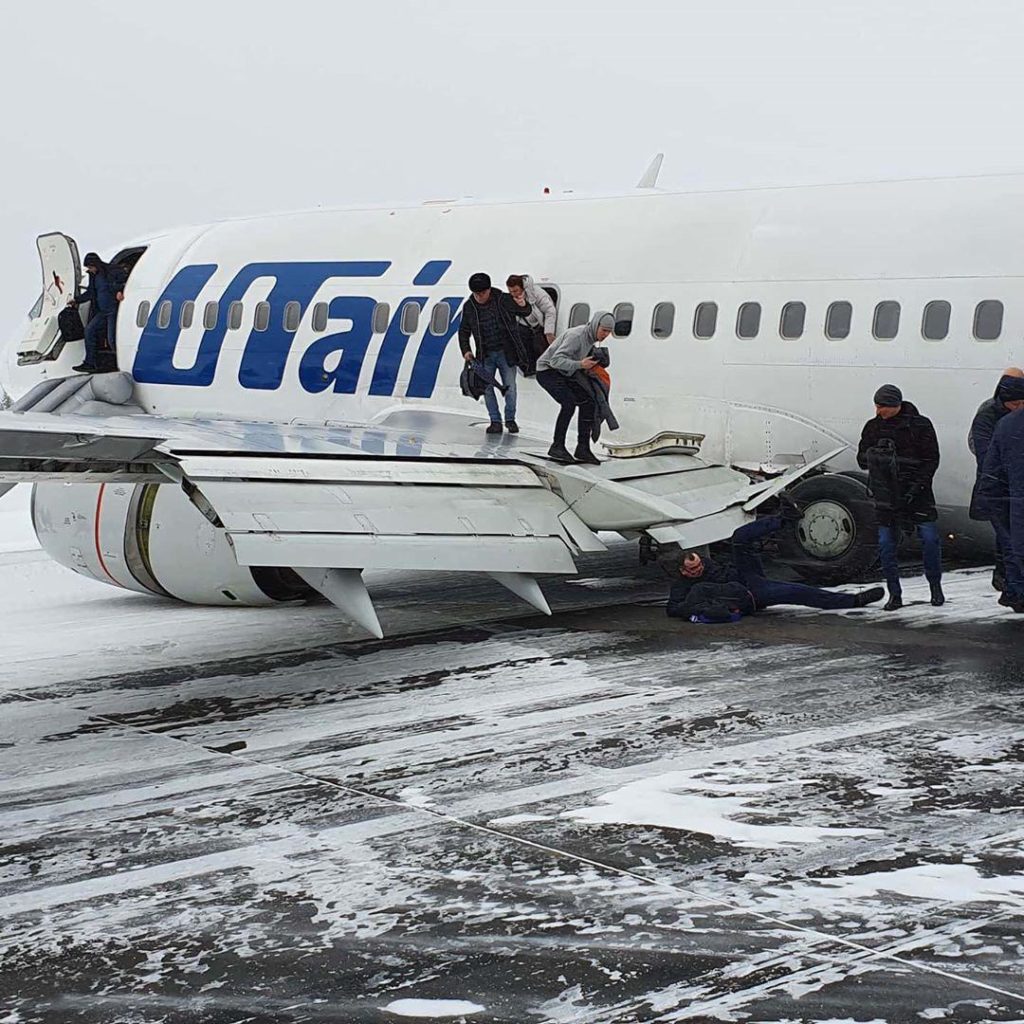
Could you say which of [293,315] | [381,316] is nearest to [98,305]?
[293,315]

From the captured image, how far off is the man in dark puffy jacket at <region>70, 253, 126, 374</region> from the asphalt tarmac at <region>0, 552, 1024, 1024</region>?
6898 millimetres

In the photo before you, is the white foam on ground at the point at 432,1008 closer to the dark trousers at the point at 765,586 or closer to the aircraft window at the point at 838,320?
the dark trousers at the point at 765,586

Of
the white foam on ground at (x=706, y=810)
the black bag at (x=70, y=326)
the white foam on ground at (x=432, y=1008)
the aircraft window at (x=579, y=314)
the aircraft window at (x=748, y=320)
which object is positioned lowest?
the white foam on ground at (x=432, y=1008)

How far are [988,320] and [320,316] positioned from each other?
22.7 ft

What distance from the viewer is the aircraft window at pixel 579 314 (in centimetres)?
1527

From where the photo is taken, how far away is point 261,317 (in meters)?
17.0

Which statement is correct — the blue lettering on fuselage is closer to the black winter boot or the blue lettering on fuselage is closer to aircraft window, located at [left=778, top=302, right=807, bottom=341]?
aircraft window, located at [left=778, top=302, right=807, bottom=341]

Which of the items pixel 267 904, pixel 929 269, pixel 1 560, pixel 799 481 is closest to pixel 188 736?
pixel 267 904

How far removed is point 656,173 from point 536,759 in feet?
35.2

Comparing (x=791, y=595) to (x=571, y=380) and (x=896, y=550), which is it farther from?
(x=571, y=380)

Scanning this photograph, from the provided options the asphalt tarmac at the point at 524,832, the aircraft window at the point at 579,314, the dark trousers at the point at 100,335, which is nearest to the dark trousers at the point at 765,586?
the asphalt tarmac at the point at 524,832

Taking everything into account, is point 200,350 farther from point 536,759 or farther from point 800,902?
point 800,902

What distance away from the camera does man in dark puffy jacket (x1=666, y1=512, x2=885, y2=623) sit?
12867 millimetres

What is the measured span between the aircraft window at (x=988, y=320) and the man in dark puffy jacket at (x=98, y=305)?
9856 millimetres
